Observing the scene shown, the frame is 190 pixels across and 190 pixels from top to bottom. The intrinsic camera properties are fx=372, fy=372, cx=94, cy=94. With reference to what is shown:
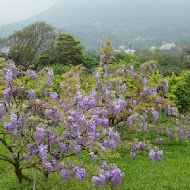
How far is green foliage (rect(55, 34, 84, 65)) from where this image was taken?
164 ft

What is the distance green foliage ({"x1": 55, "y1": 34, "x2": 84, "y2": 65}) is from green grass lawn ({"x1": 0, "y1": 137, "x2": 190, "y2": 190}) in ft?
122

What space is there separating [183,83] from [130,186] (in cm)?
1509

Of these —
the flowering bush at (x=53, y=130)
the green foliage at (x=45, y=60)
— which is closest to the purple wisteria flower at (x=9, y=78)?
the flowering bush at (x=53, y=130)

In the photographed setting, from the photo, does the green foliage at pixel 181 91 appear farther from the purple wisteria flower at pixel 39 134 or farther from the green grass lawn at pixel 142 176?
the purple wisteria flower at pixel 39 134

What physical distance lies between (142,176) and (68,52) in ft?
132

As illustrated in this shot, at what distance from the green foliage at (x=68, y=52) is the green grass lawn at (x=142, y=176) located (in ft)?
122

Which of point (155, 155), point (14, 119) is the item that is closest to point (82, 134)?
point (14, 119)

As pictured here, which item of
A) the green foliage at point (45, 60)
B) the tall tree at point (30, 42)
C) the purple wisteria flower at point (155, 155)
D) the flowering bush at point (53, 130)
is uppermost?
the flowering bush at point (53, 130)

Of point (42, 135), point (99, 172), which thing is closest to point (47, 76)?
point (42, 135)

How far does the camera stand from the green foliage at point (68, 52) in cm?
4997

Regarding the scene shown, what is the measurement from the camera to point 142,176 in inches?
428

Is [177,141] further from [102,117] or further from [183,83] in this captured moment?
[183,83]

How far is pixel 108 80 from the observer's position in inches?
534

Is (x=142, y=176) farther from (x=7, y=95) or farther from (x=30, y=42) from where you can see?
(x=30, y=42)
